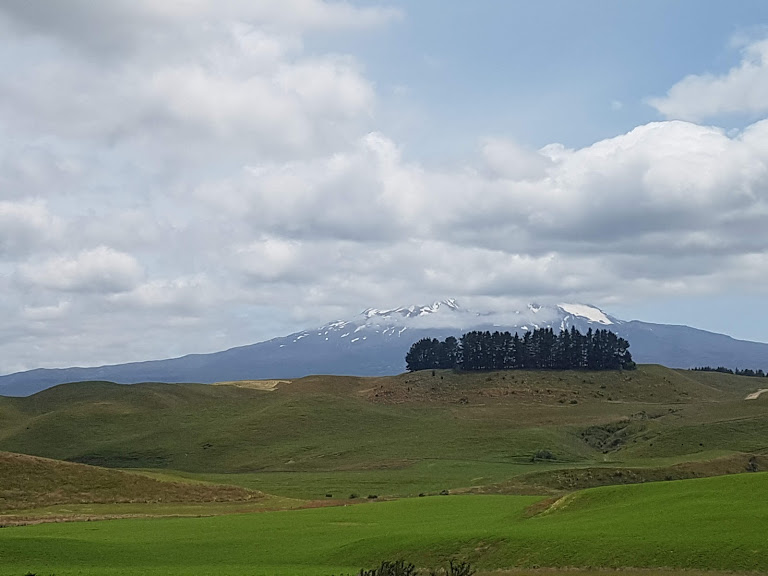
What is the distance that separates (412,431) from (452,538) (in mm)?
97536

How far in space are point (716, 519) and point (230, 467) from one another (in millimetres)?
94513

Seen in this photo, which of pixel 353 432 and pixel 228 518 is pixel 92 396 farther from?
pixel 228 518

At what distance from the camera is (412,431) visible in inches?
5408

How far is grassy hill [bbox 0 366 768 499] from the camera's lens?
97375 mm

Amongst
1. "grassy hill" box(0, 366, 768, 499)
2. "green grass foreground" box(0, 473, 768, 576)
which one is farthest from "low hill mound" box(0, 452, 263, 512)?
"green grass foreground" box(0, 473, 768, 576)

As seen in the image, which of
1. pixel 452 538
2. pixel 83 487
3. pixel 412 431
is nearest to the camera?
pixel 452 538

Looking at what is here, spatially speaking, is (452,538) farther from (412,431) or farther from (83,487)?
(412,431)

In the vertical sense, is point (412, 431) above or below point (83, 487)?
above

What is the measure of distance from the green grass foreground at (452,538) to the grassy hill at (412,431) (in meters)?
28.6

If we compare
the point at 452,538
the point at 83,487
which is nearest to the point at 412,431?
the point at 83,487

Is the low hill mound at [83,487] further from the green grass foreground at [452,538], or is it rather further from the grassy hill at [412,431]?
the green grass foreground at [452,538]

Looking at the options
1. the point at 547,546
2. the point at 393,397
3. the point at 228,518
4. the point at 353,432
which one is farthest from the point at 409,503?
the point at 393,397

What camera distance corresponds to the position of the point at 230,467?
121250mm

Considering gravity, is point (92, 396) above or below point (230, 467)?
above
